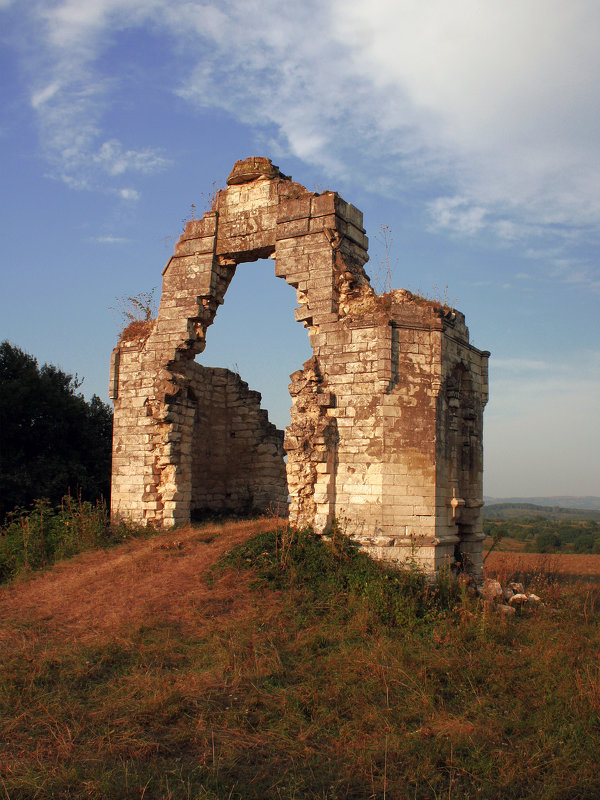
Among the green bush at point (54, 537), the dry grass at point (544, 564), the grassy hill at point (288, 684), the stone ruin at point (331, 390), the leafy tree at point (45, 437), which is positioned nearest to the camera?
the grassy hill at point (288, 684)

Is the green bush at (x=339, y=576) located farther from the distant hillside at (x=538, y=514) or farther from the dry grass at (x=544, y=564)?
the distant hillside at (x=538, y=514)

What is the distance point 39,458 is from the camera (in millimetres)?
15758

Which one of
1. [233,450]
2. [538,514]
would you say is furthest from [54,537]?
[538,514]

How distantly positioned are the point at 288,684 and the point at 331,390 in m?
4.49

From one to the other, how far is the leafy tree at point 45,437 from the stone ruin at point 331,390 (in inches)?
139

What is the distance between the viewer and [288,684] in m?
6.54

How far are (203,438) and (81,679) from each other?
7.92 meters

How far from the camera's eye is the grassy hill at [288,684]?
4992 mm

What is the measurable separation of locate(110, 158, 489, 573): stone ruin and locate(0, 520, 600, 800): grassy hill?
90 centimetres

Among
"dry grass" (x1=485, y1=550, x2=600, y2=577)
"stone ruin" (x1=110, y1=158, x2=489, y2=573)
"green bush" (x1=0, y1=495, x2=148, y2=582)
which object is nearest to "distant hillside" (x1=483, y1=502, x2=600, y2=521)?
"dry grass" (x1=485, y1=550, x2=600, y2=577)

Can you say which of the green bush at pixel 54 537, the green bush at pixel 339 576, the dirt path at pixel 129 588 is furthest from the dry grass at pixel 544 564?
the green bush at pixel 54 537

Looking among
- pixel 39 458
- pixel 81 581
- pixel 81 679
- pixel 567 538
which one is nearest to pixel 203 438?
pixel 39 458

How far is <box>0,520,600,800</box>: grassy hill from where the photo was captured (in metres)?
4.99

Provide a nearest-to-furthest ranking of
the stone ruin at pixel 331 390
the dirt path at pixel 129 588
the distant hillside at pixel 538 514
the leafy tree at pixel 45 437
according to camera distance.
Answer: the dirt path at pixel 129 588
the stone ruin at pixel 331 390
the leafy tree at pixel 45 437
the distant hillside at pixel 538 514
